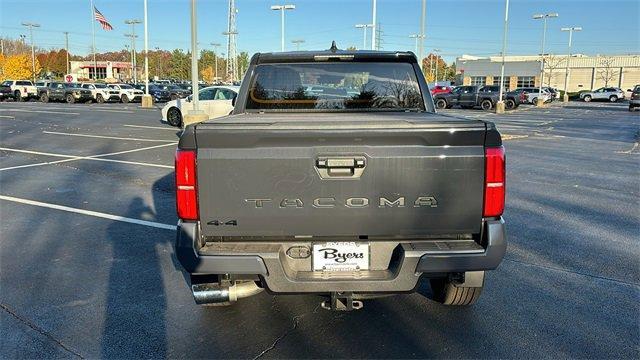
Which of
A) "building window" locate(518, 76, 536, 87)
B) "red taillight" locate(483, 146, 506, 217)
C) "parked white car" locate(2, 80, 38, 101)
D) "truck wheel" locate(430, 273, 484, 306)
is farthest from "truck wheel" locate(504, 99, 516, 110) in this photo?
"building window" locate(518, 76, 536, 87)

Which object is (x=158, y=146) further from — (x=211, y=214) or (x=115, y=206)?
(x=211, y=214)

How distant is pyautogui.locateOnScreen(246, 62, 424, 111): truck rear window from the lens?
4605 millimetres

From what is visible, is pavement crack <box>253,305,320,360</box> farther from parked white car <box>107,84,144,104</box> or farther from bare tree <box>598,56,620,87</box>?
bare tree <box>598,56,620,87</box>

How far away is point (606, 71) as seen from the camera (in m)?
85.4

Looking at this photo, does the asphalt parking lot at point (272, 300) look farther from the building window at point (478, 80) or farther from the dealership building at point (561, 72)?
the building window at point (478, 80)

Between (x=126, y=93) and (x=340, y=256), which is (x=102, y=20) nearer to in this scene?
(x=126, y=93)

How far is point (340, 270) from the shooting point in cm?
309

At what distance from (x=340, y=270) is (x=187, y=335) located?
4.26 ft

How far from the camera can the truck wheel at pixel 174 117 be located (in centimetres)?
1977

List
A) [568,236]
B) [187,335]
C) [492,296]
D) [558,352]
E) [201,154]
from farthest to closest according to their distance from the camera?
[568,236] → [492,296] → [187,335] → [558,352] → [201,154]

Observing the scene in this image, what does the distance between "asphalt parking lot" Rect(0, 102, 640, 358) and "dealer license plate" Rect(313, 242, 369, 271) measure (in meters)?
0.67

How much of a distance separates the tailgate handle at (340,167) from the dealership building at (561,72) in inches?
3337

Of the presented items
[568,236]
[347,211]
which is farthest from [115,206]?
[568,236]

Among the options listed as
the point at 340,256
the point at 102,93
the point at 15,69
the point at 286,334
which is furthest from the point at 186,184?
the point at 15,69
